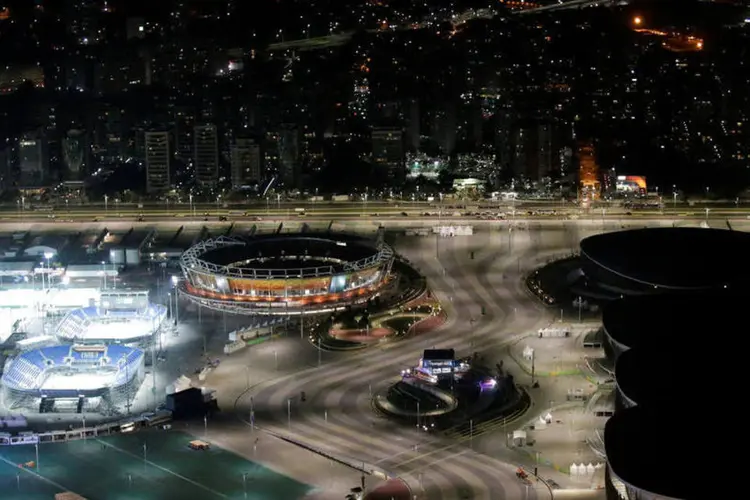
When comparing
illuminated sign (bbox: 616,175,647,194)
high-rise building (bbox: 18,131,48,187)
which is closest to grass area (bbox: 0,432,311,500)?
illuminated sign (bbox: 616,175,647,194)

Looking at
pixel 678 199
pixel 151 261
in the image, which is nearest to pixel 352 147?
pixel 678 199

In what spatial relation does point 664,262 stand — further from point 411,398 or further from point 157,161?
point 157,161

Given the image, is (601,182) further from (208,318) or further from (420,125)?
(208,318)

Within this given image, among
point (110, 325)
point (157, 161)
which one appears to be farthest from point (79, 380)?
point (157, 161)

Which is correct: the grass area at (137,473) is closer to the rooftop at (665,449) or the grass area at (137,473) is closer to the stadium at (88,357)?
the stadium at (88,357)

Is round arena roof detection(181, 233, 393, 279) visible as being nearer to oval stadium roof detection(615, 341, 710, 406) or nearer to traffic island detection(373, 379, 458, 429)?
traffic island detection(373, 379, 458, 429)

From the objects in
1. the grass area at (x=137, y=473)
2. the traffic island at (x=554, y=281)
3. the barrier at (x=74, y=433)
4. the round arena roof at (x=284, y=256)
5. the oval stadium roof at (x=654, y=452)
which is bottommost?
the grass area at (x=137, y=473)

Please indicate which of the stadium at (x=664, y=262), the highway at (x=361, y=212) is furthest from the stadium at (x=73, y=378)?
the highway at (x=361, y=212)
